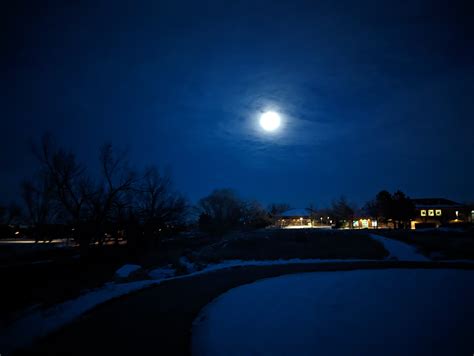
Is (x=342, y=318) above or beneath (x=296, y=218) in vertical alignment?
beneath

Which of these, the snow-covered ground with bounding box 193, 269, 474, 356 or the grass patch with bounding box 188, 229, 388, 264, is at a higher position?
the snow-covered ground with bounding box 193, 269, 474, 356

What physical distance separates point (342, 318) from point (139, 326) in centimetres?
624

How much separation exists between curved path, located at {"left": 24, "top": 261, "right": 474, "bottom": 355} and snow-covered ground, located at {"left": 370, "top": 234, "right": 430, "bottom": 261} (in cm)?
1743

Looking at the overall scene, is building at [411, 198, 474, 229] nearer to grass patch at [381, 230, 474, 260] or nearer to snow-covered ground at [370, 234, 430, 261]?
grass patch at [381, 230, 474, 260]

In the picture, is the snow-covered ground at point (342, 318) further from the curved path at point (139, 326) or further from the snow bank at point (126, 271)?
the snow bank at point (126, 271)

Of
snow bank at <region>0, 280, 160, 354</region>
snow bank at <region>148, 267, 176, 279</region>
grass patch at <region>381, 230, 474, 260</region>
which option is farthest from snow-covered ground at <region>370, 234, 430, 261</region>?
snow bank at <region>0, 280, 160, 354</region>

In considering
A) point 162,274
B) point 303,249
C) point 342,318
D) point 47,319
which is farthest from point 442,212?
point 47,319

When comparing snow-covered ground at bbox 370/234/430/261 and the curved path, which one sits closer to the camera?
the curved path

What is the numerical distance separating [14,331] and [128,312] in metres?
2.98

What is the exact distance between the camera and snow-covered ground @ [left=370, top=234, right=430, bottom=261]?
2127cm

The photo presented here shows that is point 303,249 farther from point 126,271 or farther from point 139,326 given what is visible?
point 139,326

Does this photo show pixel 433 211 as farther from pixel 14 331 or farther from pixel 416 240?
pixel 14 331

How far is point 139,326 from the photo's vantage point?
6.94 metres

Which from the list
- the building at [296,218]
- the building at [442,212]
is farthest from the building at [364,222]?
the building at [296,218]
